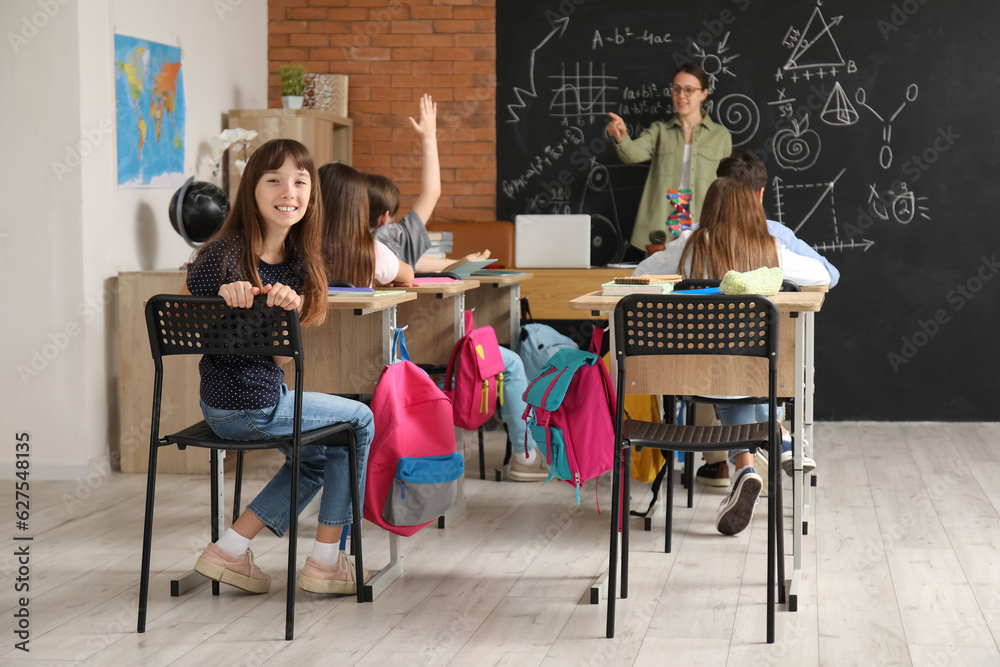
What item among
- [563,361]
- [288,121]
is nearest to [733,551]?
[563,361]

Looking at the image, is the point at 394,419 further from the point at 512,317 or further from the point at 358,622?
the point at 512,317

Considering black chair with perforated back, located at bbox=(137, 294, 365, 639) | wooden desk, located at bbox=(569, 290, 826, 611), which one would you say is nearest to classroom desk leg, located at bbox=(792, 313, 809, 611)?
wooden desk, located at bbox=(569, 290, 826, 611)

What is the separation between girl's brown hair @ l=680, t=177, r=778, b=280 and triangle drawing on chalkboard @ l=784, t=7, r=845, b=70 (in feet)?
8.24

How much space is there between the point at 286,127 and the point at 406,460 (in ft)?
9.62

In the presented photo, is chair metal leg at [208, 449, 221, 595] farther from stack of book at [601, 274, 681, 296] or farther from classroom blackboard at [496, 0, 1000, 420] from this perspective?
classroom blackboard at [496, 0, 1000, 420]

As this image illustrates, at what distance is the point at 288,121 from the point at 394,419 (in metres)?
2.87

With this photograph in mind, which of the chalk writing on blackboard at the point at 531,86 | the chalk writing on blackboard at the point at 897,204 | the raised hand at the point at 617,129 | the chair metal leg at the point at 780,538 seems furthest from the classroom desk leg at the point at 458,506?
the chalk writing on blackboard at the point at 897,204

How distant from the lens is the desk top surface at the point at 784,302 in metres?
2.79

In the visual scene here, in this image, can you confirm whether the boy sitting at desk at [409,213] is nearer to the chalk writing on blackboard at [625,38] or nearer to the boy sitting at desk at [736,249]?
the boy sitting at desk at [736,249]

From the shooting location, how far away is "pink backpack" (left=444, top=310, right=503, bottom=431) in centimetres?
378

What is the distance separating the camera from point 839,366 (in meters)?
5.74

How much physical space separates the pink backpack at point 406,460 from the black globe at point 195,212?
1788 millimetres

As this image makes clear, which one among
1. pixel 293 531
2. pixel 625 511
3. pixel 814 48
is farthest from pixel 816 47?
pixel 293 531

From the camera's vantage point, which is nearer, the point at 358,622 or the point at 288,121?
the point at 358,622
